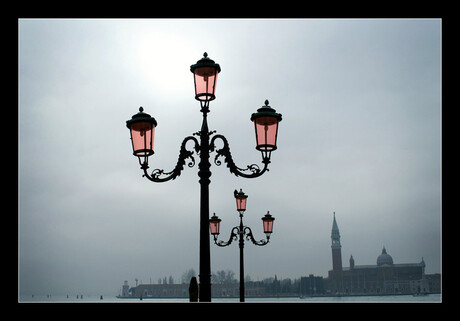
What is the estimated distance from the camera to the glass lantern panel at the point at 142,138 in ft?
21.4

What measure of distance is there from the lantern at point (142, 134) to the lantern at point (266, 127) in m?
1.28

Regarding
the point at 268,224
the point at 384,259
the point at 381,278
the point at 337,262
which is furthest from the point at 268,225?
the point at 337,262

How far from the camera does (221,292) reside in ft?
425

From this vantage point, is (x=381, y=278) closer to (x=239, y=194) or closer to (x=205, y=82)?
(x=239, y=194)

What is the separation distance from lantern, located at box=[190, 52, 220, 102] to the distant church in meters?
161

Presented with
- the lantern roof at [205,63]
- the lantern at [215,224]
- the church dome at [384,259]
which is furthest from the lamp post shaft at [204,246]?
the church dome at [384,259]

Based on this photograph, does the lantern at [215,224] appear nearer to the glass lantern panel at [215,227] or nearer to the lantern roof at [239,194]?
the glass lantern panel at [215,227]

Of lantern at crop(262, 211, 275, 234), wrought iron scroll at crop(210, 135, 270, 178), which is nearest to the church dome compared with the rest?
lantern at crop(262, 211, 275, 234)

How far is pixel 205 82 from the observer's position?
675cm

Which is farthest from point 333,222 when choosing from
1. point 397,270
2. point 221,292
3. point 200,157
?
point 200,157
